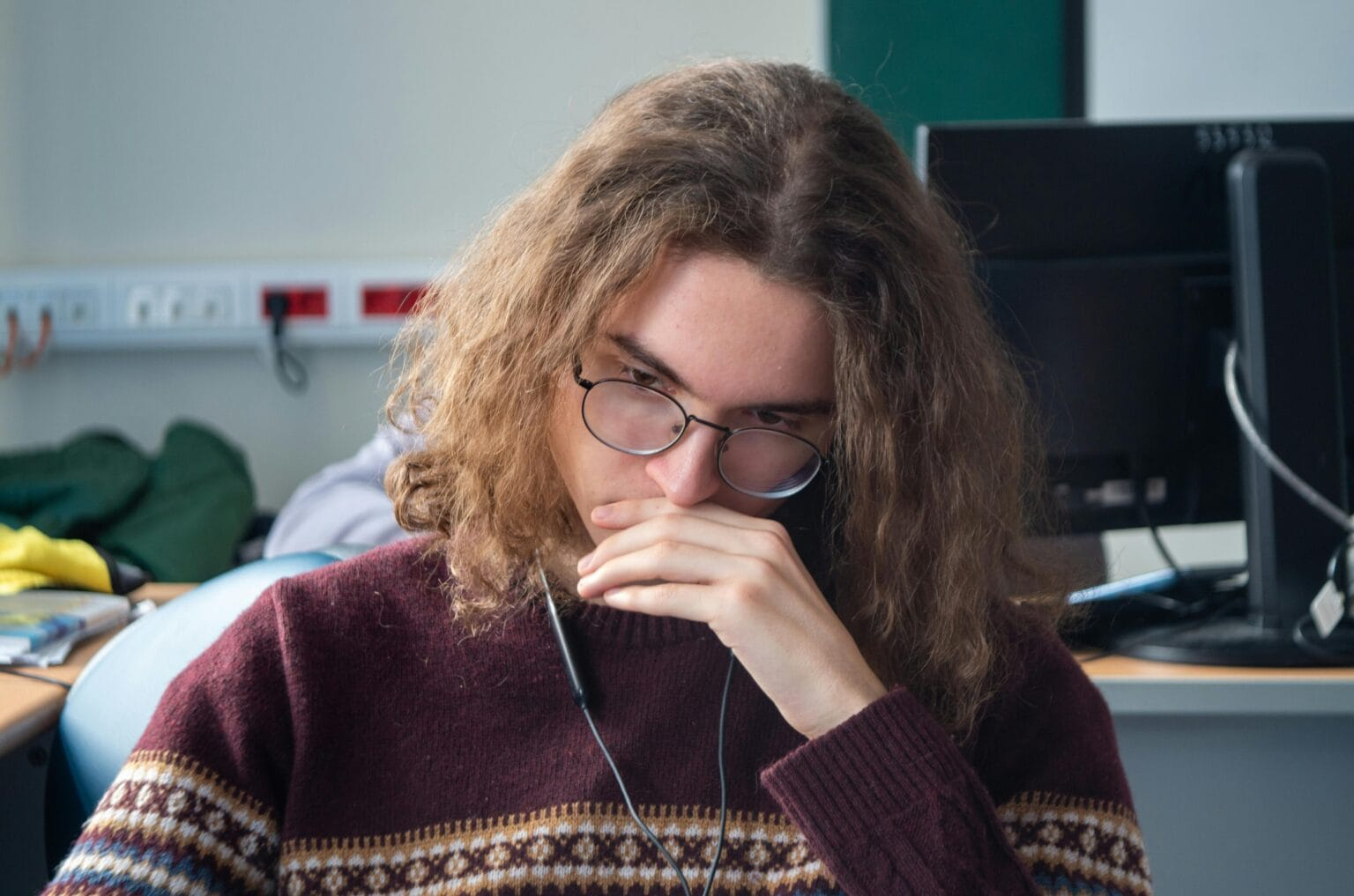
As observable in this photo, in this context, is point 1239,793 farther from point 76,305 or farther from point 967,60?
point 76,305

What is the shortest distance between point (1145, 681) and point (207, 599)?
2.96 feet

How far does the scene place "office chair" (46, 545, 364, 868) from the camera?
3.30 ft

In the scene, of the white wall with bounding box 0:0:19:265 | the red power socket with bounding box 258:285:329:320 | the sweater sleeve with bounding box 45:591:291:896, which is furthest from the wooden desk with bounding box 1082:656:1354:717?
the white wall with bounding box 0:0:19:265

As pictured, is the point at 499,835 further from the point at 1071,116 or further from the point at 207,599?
the point at 1071,116

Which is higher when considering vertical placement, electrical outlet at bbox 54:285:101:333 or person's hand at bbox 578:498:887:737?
electrical outlet at bbox 54:285:101:333

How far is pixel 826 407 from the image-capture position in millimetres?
919

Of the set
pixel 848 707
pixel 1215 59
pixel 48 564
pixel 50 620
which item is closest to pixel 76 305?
pixel 48 564

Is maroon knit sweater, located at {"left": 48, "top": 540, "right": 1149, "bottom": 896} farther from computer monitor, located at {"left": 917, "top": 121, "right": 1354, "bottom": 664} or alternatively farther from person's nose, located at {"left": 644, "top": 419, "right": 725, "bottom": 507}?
computer monitor, located at {"left": 917, "top": 121, "right": 1354, "bottom": 664}

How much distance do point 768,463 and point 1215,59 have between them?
2216 mm

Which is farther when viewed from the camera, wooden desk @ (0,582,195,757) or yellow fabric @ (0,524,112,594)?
yellow fabric @ (0,524,112,594)

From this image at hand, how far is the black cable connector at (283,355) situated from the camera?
7.97 ft

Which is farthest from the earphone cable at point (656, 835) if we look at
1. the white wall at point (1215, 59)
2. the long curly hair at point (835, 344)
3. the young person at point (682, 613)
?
the white wall at point (1215, 59)

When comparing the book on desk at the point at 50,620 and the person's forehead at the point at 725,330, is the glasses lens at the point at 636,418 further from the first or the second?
the book on desk at the point at 50,620

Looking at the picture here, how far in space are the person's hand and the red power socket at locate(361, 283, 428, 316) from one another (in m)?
1.67
